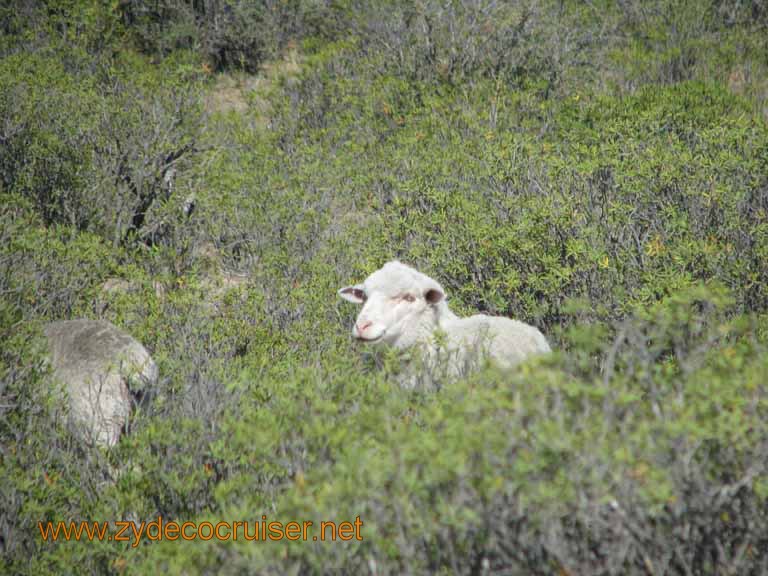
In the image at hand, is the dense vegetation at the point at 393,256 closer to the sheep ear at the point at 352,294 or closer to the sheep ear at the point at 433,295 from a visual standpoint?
the sheep ear at the point at 352,294

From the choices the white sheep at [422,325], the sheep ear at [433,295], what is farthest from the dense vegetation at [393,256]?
the sheep ear at [433,295]

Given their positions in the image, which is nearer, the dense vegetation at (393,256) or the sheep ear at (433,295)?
the dense vegetation at (393,256)

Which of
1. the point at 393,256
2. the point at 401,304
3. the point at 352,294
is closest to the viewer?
the point at 401,304

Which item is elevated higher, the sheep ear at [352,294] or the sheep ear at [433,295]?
the sheep ear at [433,295]

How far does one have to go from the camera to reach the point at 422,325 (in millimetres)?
5062

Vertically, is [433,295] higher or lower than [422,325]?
higher

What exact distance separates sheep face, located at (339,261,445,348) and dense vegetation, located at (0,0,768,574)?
392mm

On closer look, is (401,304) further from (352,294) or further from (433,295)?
(352,294)

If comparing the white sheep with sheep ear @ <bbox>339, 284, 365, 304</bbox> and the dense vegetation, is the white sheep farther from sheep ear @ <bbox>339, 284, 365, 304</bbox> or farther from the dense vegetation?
the dense vegetation

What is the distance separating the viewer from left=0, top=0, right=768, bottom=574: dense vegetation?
2.82 m

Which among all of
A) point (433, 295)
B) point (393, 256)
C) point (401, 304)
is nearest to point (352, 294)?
point (401, 304)

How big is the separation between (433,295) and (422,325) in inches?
8.3

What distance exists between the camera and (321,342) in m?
5.77

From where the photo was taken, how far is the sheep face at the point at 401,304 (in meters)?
4.93
